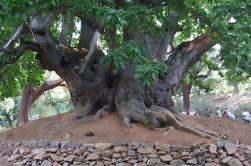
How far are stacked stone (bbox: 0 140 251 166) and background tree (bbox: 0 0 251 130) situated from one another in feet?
3.36

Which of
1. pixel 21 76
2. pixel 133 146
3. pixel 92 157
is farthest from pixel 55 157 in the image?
pixel 21 76

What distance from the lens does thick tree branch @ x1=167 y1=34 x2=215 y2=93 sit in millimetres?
9695

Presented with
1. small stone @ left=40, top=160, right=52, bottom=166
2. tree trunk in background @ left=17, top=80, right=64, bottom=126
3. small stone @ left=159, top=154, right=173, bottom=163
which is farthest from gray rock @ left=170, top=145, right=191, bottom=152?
tree trunk in background @ left=17, top=80, right=64, bottom=126

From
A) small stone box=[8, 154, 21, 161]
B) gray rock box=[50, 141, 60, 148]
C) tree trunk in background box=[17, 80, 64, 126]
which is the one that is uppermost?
tree trunk in background box=[17, 80, 64, 126]

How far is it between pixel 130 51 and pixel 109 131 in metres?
2.78

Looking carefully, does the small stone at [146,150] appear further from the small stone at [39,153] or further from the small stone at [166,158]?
the small stone at [39,153]

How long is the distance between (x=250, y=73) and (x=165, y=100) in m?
2.12

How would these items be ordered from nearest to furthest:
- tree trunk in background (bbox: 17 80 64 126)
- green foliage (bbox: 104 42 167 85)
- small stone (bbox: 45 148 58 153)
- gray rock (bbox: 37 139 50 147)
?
green foliage (bbox: 104 42 167 85) → small stone (bbox: 45 148 58 153) → gray rock (bbox: 37 139 50 147) → tree trunk in background (bbox: 17 80 64 126)

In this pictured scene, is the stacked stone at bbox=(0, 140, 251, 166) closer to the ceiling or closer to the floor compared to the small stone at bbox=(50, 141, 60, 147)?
closer to the floor

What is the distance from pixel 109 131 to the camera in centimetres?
819

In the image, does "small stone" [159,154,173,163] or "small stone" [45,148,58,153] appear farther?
"small stone" [45,148,58,153]

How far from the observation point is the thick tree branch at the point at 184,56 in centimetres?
970

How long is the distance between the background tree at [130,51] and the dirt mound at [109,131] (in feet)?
1.17

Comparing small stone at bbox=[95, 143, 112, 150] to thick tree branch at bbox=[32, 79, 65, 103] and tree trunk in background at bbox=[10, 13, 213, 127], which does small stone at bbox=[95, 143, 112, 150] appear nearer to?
tree trunk in background at bbox=[10, 13, 213, 127]
